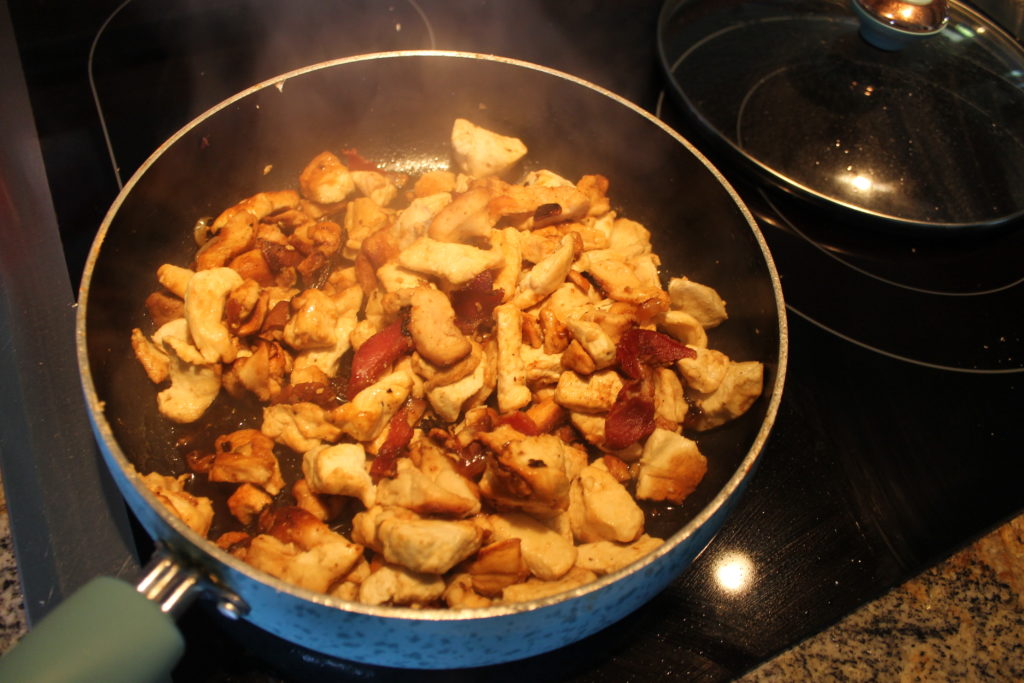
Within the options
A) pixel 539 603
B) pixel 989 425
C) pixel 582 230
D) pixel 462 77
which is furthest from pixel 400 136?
pixel 989 425

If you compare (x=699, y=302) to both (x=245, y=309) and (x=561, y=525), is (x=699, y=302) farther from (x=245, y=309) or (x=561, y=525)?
(x=245, y=309)

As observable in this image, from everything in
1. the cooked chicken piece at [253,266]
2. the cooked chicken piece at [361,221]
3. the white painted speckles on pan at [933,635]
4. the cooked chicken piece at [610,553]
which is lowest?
the white painted speckles on pan at [933,635]

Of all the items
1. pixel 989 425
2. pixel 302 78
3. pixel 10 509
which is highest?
pixel 302 78

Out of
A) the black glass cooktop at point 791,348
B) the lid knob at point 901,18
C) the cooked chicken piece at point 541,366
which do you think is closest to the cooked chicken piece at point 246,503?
the black glass cooktop at point 791,348

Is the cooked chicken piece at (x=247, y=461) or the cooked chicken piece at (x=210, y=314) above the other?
the cooked chicken piece at (x=210, y=314)

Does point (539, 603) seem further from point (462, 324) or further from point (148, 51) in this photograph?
point (148, 51)

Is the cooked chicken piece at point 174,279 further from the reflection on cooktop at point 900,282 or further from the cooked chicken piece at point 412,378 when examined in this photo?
the reflection on cooktop at point 900,282

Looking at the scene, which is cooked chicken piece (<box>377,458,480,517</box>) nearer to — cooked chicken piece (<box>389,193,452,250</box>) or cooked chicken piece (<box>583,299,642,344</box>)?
cooked chicken piece (<box>583,299,642,344</box>)
